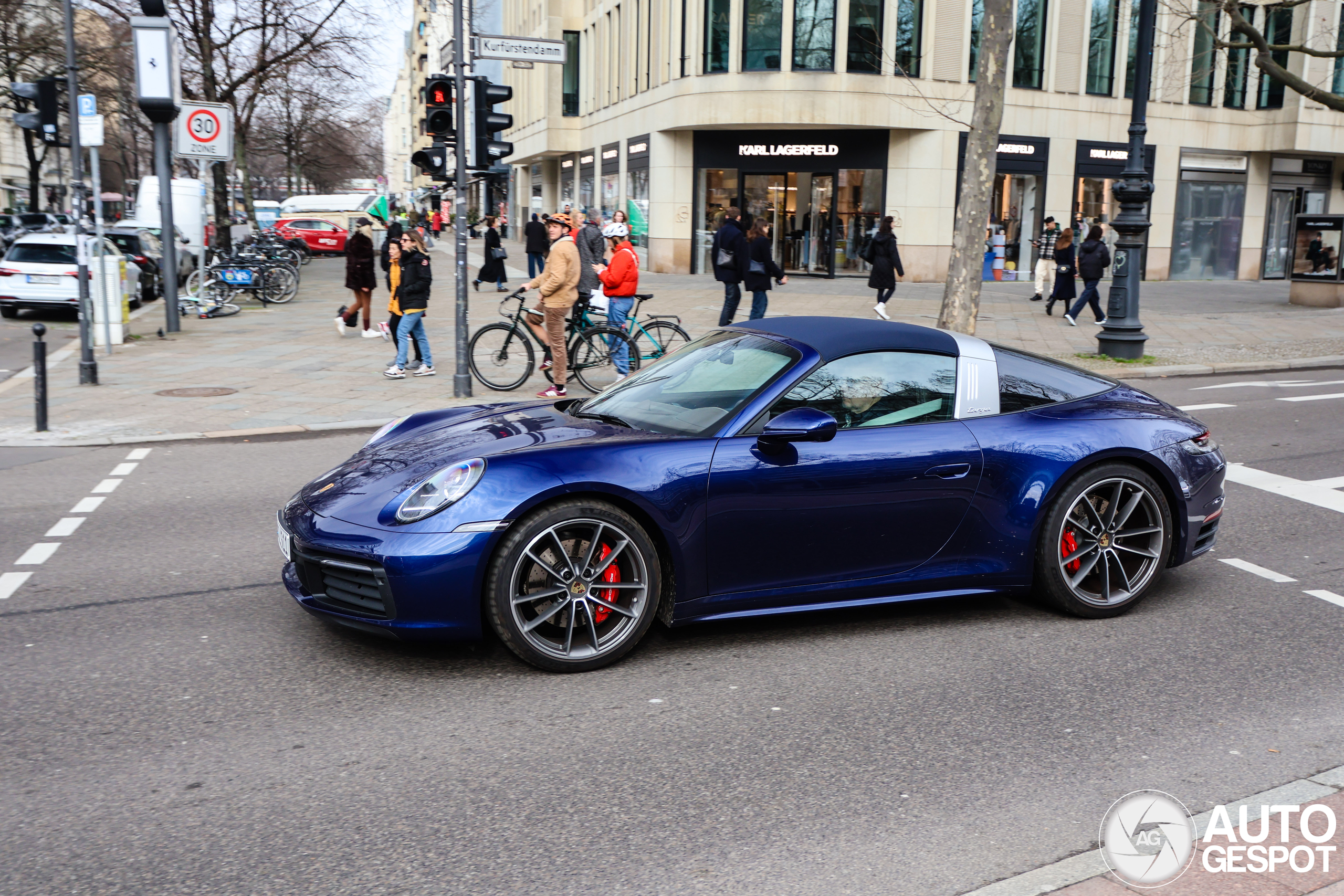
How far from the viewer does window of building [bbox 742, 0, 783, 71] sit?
30422 mm

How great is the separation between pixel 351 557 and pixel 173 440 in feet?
21.6

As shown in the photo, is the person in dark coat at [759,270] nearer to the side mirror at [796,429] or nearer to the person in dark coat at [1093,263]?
the person in dark coat at [1093,263]

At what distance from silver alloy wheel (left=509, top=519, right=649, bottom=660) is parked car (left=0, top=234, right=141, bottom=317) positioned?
19414mm

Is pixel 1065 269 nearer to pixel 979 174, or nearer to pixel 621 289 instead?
pixel 979 174

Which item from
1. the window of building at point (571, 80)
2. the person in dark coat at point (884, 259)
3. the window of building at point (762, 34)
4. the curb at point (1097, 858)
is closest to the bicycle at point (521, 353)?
the person in dark coat at point (884, 259)

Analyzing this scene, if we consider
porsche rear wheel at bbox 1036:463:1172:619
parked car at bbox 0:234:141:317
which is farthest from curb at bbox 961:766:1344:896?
parked car at bbox 0:234:141:317

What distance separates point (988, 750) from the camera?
13.2 ft

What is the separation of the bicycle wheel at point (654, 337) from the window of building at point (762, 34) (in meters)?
18.7

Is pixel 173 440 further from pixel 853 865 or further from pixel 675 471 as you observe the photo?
pixel 853 865

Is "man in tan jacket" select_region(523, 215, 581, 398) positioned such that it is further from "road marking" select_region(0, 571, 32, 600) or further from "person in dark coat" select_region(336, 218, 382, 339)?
"road marking" select_region(0, 571, 32, 600)

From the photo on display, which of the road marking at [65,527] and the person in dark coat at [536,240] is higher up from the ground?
the person in dark coat at [536,240]

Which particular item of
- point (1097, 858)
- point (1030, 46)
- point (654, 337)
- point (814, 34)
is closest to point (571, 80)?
point (814, 34)

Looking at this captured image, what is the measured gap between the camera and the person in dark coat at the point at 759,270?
1784 cm

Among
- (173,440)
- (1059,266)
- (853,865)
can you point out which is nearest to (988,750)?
(853,865)
